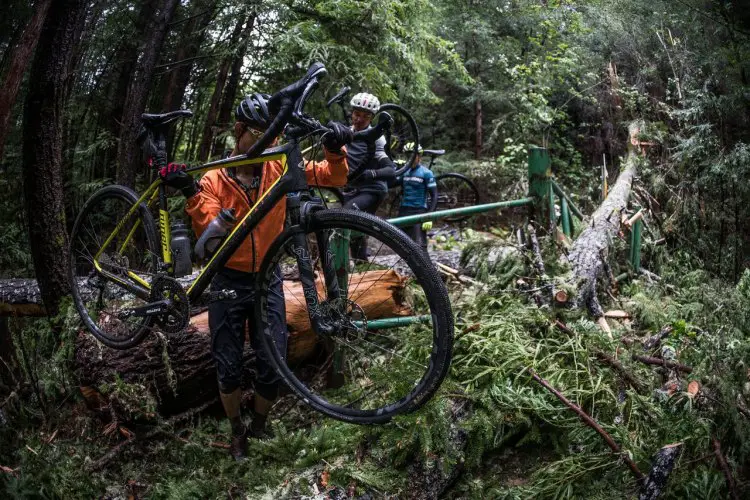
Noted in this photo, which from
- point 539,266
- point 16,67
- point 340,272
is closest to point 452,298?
point 539,266

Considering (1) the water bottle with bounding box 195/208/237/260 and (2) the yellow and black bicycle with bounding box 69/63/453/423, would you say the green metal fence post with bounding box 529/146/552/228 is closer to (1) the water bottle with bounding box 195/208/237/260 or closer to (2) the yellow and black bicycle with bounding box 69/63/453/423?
(2) the yellow and black bicycle with bounding box 69/63/453/423

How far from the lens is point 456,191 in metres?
11.1

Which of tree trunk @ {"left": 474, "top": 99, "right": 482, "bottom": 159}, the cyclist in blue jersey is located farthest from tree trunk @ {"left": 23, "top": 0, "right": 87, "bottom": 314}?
tree trunk @ {"left": 474, "top": 99, "right": 482, "bottom": 159}

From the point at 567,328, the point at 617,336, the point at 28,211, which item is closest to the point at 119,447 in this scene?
the point at 28,211

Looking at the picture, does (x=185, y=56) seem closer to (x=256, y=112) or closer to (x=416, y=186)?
(x=416, y=186)

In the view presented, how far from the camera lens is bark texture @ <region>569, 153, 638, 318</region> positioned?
4223 mm

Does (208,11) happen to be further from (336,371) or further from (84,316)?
(336,371)

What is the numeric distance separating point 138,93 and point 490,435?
484cm

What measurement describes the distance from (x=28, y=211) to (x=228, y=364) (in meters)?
2.16

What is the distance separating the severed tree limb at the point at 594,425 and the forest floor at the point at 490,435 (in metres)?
0.04

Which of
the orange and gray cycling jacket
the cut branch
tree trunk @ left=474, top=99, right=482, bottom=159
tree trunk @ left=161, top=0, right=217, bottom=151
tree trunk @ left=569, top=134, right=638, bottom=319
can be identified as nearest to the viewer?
the cut branch

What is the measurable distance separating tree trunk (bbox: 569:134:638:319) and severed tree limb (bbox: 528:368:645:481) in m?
1.36

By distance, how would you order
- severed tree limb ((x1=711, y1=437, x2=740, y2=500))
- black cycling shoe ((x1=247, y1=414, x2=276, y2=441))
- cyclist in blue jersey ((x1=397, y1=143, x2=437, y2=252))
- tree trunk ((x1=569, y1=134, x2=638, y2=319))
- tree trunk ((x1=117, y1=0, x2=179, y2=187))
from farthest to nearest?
1. cyclist in blue jersey ((x1=397, y1=143, x2=437, y2=252))
2. tree trunk ((x1=117, y1=0, x2=179, y2=187))
3. tree trunk ((x1=569, y1=134, x2=638, y2=319))
4. black cycling shoe ((x1=247, y1=414, x2=276, y2=441))
5. severed tree limb ((x1=711, y1=437, x2=740, y2=500))

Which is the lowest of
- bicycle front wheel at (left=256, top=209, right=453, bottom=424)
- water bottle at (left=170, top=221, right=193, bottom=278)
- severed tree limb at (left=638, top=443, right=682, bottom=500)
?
severed tree limb at (left=638, top=443, right=682, bottom=500)
